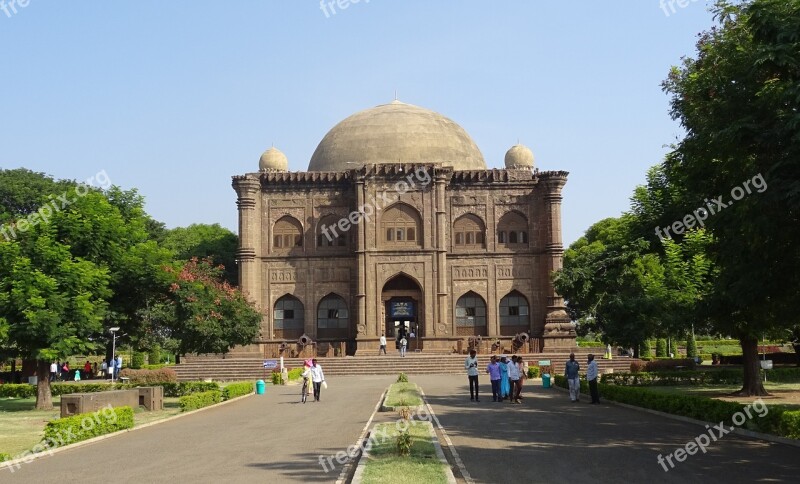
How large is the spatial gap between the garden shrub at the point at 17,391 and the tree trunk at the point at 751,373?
27357 mm

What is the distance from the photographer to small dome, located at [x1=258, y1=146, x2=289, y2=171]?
57594mm

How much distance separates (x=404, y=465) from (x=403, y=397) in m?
11.1

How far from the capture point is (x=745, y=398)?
25.0 meters

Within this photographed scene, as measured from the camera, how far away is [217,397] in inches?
1027

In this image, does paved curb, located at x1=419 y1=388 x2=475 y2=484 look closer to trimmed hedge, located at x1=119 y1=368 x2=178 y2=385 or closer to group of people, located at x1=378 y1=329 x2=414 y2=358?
trimmed hedge, located at x1=119 y1=368 x2=178 y2=385

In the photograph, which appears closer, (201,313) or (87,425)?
(87,425)

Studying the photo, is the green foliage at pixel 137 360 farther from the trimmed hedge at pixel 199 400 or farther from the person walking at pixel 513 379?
the person walking at pixel 513 379

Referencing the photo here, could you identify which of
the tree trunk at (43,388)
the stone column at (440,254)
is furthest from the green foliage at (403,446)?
the stone column at (440,254)

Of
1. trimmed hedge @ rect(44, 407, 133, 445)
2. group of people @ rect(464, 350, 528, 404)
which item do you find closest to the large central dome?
group of people @ rect(464, 350, 528, 404)

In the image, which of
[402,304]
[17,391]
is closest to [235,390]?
[17,391]

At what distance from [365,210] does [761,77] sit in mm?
37029

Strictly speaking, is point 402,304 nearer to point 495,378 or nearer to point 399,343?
point 399,343

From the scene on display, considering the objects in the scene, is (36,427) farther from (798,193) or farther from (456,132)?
(456,132)

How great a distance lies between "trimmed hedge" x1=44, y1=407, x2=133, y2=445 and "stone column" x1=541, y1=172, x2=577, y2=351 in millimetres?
34743
